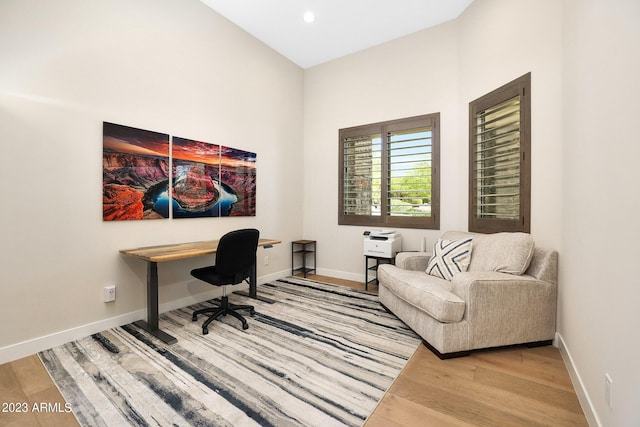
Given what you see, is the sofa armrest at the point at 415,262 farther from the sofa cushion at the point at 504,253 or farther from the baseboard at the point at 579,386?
the baseboard at the point at 579,386

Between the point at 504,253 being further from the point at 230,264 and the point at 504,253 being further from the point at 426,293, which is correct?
the point at 230,264

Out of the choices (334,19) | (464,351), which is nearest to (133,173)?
(334,19)

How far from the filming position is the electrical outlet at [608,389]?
126cm

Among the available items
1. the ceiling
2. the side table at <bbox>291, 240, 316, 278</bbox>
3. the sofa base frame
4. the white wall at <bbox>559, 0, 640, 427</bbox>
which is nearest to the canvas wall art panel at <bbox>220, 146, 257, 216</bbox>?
the side table at <bbox>291, 240, 316, 278</bbox>

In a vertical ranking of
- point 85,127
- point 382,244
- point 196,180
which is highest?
point 85,127

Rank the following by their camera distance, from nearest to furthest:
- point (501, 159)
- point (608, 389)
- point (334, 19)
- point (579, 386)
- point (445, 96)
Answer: point (608, 389), point (579, 386), point (501, 159), point (334, 19), point (445, 96)

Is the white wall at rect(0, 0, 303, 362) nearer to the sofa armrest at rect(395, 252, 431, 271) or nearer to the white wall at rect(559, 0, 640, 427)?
the sofa armrest at rect(395, 252, 431, 271)

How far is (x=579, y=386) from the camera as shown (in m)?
1.72

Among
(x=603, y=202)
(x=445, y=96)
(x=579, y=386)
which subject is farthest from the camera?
(x=445, y=96)

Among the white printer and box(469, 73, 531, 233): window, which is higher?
box(469, 73, 531, 233): window

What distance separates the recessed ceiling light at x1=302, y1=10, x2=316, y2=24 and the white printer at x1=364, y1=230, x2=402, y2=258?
9.57 feet

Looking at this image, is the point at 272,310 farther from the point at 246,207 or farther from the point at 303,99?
the point at 303,99

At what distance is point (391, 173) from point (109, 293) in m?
3.66

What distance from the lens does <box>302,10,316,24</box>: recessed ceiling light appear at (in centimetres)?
352
